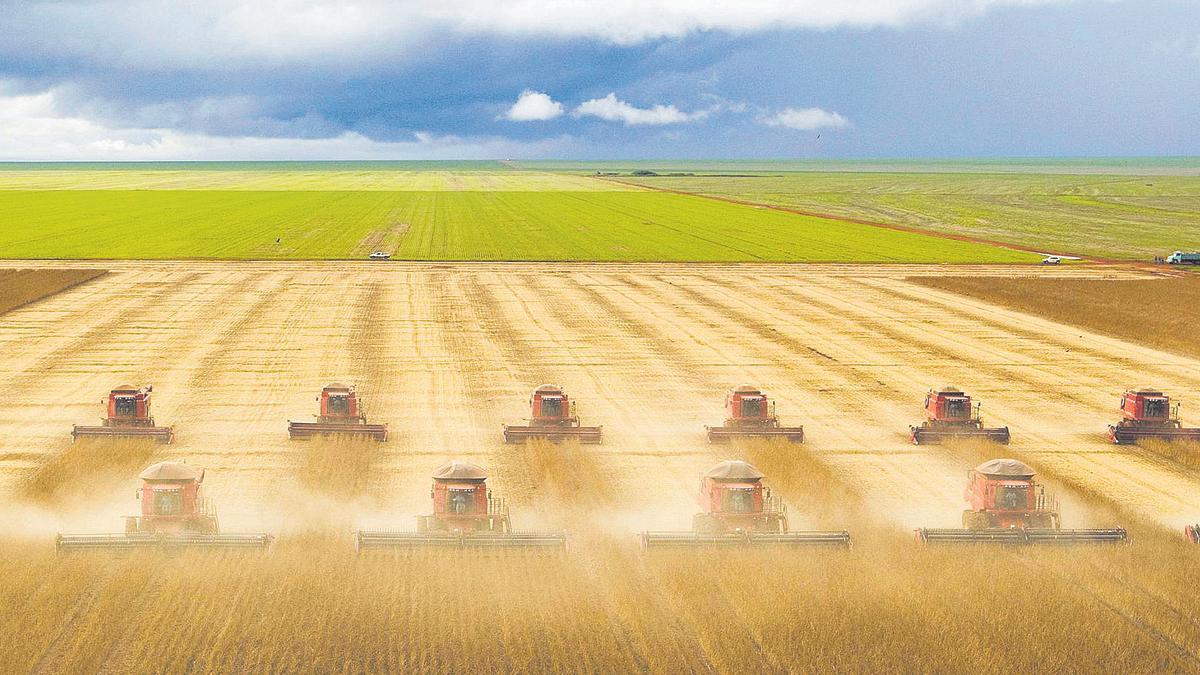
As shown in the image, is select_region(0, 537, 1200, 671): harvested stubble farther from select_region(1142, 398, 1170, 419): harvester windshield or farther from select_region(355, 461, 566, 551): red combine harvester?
select_region(1142, 398, 1170, 419): harvester windshield

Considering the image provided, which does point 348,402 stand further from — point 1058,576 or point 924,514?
point 1058,576

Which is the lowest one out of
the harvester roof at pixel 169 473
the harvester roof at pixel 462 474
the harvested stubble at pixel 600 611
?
the harvested stubble at pixel 600 611

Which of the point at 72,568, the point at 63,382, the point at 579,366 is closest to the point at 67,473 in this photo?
the point at 72,568

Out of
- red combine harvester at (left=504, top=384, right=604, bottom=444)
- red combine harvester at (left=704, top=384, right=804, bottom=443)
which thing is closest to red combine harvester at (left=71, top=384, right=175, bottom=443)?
red combine harvester at (left=504, top=384, right=604, bottom=444)

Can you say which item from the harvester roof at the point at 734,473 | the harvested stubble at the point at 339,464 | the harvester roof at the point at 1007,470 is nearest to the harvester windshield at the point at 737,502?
the harvester roof at the point at 734,473

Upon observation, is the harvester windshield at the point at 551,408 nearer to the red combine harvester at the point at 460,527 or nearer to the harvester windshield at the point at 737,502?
the red combine harvester at the point at 460,527

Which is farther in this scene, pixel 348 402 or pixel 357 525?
pixel 348 402

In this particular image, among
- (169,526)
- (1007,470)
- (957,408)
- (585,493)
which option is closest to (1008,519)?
(1007,470)
